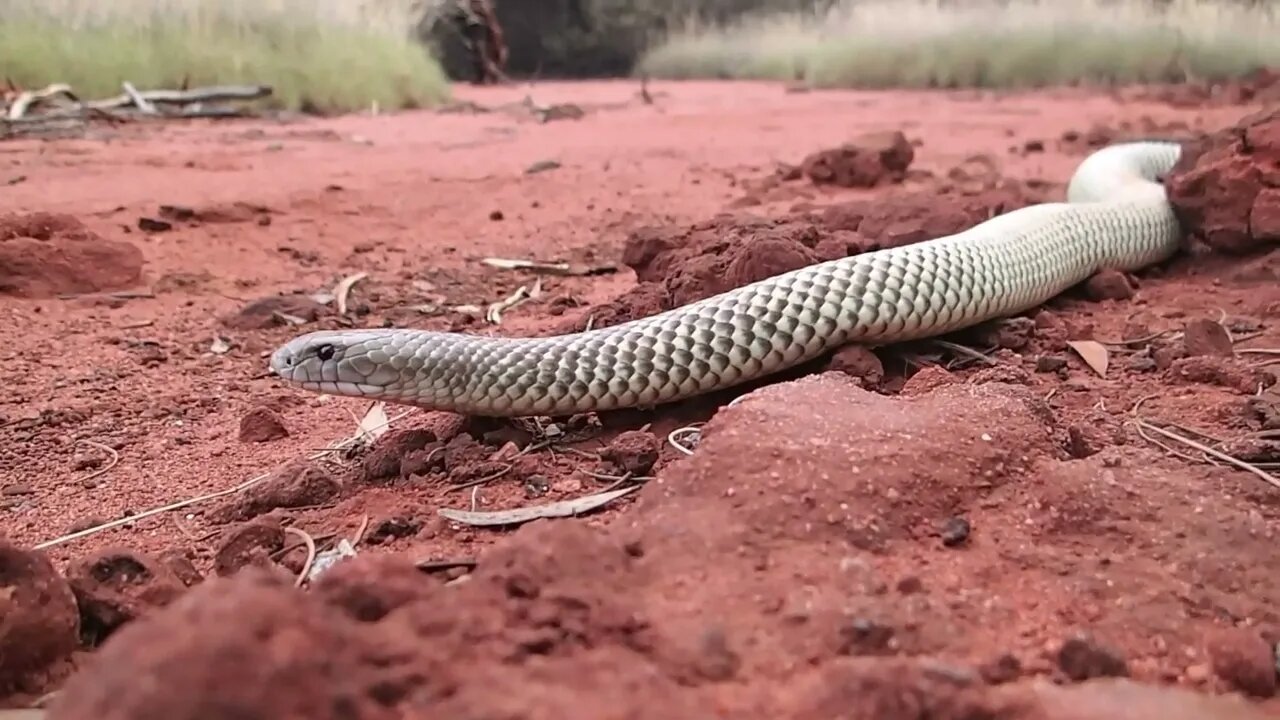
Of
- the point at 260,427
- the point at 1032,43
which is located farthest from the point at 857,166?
the point at 1032,43

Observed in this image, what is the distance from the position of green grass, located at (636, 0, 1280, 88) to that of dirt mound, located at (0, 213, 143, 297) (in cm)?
1366

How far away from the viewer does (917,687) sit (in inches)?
52.0

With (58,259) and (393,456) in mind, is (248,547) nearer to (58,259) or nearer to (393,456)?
(393,456)

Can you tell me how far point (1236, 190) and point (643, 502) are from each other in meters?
3.50

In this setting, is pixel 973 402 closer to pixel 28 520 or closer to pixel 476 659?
pixel 476 659

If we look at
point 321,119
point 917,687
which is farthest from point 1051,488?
point 321,119

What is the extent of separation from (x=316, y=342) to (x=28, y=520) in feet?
2.76

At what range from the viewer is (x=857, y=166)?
6.76 m

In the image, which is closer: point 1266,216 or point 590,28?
point 1266,216

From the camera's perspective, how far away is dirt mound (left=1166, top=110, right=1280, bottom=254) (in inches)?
164

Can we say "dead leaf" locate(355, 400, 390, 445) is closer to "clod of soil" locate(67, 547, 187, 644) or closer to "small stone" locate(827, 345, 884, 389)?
"clod of soil" locate(67, 547, 187, 644)

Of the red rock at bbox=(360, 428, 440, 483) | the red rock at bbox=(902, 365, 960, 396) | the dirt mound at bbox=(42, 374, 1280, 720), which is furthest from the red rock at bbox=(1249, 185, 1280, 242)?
the red rock at bbox=(360, 428, 440, 483)

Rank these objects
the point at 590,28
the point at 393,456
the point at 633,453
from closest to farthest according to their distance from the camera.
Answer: the point at 633,453 → the point at 393,456 → the point at 590,28

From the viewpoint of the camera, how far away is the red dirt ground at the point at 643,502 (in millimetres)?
1311
